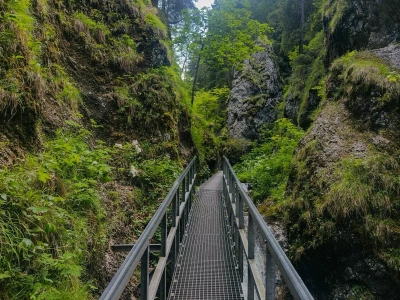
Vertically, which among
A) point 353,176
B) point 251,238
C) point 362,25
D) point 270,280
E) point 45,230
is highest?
point 362,25

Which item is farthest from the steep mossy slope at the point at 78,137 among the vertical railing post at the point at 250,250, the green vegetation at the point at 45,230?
the vertical railing post at the point at 250,250

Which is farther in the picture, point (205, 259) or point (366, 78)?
point (366, 78)

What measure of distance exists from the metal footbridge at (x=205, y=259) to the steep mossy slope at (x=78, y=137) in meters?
0.73

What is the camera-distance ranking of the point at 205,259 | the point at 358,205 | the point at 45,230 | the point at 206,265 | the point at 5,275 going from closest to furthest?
the point at 5,275
the point at 45,230
the point at 206,265
the point at 205,259
the point at 358,205

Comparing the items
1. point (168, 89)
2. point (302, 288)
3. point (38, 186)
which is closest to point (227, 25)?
point (168, 89)

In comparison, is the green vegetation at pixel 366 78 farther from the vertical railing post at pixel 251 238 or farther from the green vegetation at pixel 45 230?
the green vegetation at pixel 45 230

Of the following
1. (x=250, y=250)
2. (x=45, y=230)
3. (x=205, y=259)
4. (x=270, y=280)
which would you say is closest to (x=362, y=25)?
(x=205, y=259)

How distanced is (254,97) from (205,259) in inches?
798

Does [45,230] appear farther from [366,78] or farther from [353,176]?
[366,78]

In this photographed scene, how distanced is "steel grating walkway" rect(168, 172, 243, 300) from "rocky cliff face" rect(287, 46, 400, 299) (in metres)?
1.80

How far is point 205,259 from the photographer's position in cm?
488

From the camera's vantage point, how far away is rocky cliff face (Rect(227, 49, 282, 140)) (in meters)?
22.9

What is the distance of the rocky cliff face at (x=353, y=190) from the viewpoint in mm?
5094

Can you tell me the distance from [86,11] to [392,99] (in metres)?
8.43
